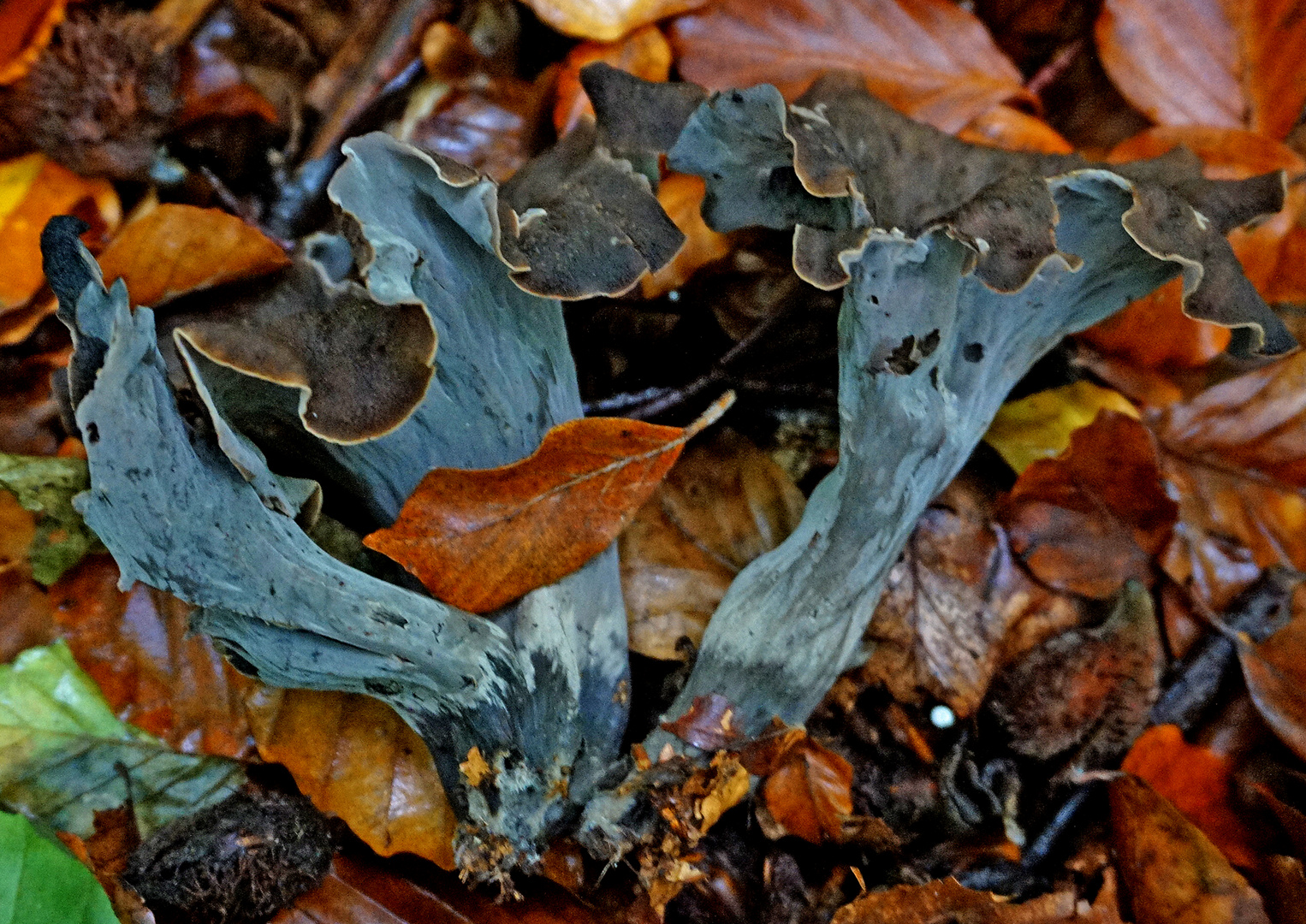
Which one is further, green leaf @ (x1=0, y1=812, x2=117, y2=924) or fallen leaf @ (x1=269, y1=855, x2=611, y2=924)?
fallen leaf @ (x1=269, y1=855, x2=611, y2=924)

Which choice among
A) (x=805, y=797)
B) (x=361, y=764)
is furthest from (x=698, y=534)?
(x=361, y=764)

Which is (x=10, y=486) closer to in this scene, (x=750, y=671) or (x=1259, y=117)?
(x=750, y=671)

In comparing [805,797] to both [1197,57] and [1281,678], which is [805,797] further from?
[1197,57]

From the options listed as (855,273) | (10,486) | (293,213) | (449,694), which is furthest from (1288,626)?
(10,486)

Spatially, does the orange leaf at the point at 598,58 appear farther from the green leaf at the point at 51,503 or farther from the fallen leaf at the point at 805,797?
the fallen leaf at the point at 805,797

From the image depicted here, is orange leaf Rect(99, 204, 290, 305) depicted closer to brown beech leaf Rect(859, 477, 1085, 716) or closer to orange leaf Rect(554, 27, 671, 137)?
orange leaf Rect(554, 27, 671, 137)

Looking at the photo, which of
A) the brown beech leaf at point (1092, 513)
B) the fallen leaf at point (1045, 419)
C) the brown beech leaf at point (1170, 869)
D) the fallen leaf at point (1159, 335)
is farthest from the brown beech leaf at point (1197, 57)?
the brown beech leaf at point (1170, 869)

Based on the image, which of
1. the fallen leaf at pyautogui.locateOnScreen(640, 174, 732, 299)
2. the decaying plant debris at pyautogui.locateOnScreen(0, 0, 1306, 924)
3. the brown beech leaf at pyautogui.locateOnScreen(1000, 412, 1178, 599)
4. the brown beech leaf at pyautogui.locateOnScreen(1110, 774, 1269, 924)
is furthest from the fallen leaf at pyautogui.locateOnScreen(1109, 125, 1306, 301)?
the brown beech leaf at pyautogui.locateOnScreen(1110, 774, 1269, 924)
